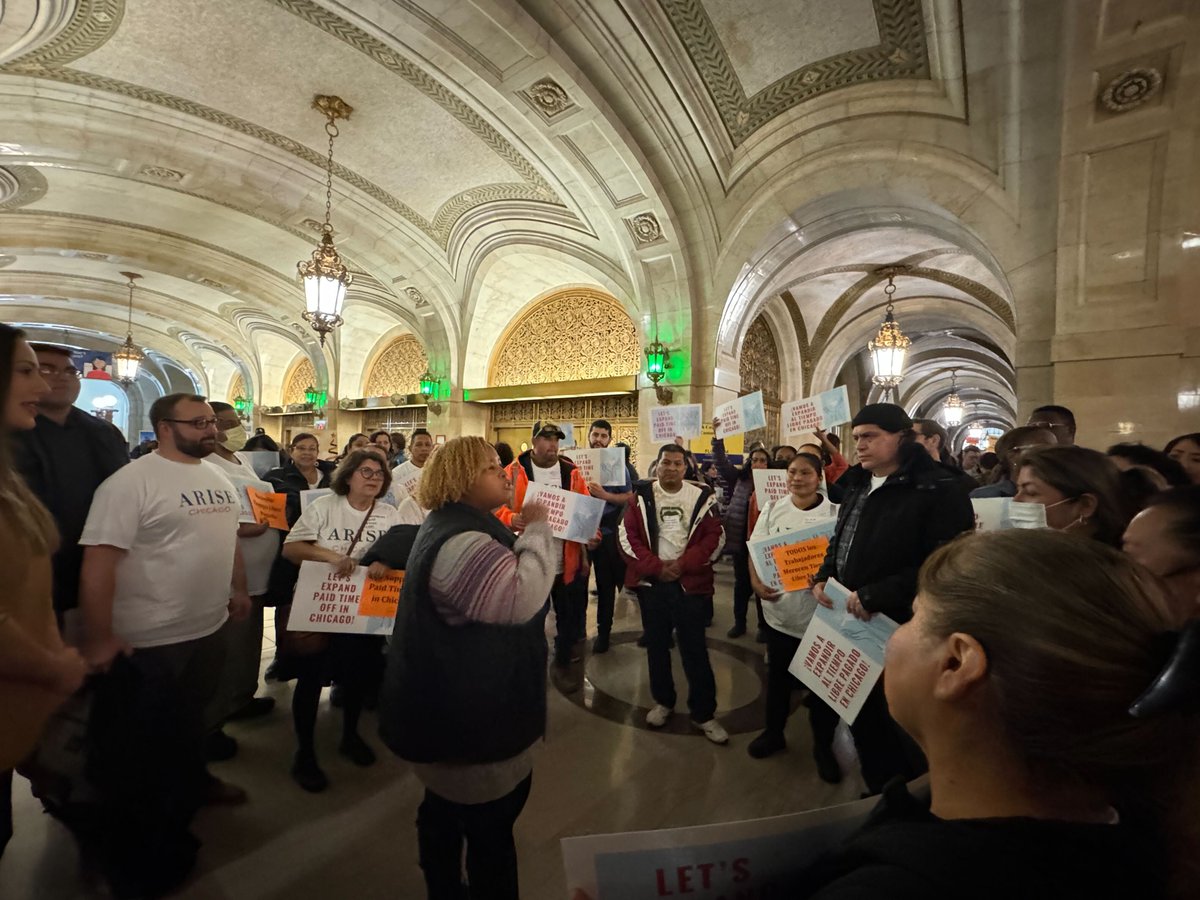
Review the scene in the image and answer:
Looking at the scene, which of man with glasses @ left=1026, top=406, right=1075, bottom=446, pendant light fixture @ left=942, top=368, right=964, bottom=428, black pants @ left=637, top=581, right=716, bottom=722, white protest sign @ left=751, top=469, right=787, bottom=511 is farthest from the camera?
pendant light fixture @ left=942, top=368, right=964, bottom=428

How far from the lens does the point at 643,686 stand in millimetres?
3594

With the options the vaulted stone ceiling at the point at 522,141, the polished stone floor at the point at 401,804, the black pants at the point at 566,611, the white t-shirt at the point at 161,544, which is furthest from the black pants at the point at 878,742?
the vaulted stone ceiling at the point at 522,141

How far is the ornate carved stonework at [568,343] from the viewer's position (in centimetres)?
1027

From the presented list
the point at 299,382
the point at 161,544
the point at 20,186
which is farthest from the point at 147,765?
the point at 299,382

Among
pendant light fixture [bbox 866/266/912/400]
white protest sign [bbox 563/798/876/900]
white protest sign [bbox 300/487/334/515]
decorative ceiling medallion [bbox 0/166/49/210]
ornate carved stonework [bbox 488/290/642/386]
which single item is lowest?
white protest sign [bbox 563/798/876/900]

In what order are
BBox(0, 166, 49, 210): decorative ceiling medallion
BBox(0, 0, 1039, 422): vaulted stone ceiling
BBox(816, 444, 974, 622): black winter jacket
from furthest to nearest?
BBox(0, 166, 49, 210): decorative ceiling medallion < BBox(0, 0, 1039, 422): vaulted stone ceiling < BBox(816, 444, 974, 622): black winter jacket

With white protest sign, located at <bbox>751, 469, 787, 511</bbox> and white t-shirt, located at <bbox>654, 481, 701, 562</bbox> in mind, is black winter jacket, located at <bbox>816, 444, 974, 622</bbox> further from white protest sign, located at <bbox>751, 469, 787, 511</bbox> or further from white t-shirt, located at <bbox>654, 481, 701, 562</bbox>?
white protest sign, located at <bbox>751, 469, 787, 511</bbox>

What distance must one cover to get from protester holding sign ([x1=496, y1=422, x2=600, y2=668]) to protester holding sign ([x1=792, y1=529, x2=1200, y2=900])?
126 inches

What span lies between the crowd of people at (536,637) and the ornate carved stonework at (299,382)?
49.3 ft

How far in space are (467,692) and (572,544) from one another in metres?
2.30

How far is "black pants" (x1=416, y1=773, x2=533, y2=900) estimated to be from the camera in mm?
1483

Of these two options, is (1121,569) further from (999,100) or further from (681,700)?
(999,100)

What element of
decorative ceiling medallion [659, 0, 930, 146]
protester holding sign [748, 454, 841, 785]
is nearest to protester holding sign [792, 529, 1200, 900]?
protester holding sign [748, 454, 841, 785]

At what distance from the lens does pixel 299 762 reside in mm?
2477
